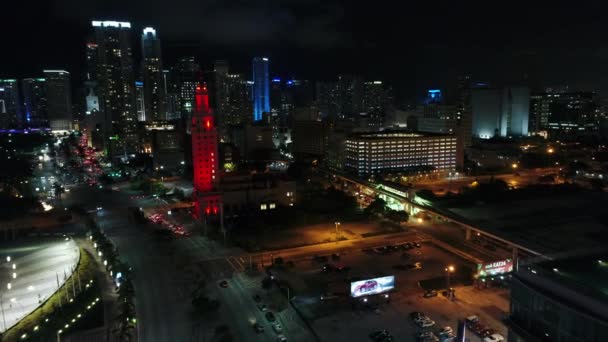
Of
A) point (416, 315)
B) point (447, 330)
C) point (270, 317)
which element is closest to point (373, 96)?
point (416, 315)

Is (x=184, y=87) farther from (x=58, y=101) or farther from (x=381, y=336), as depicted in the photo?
(x=381, y=336)

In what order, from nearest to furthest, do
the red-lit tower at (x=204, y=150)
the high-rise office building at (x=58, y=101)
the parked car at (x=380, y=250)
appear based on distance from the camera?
1. the parked car at (x=380, y=250)
2. the red-lit tower at (x=204, y=150)
3. the high-rise office building at (x=58, y=101)

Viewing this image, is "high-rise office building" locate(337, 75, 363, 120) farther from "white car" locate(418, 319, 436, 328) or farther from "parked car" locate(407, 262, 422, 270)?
"white car" locate(418, 319, 436, 328)

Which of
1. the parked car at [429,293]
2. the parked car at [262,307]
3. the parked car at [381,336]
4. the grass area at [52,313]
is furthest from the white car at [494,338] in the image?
the grass area at [52,313]

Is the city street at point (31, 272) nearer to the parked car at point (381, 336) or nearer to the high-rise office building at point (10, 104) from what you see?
the parked car at point (381, 336)

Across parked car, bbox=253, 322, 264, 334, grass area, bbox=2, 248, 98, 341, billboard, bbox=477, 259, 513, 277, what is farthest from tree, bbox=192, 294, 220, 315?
billboard, bbox=477, 259, 513, 277

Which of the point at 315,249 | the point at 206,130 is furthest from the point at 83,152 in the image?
the point at 315,249
